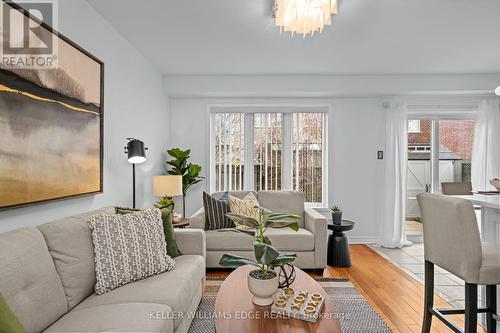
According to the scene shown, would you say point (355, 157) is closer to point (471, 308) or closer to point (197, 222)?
point (197, 222)

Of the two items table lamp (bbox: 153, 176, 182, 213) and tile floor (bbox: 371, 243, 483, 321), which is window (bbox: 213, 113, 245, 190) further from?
tile floor (bbox: 371, 243, 483, 321)

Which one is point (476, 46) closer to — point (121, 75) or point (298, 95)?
point (298, 95)

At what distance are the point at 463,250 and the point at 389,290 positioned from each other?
1.57 meters

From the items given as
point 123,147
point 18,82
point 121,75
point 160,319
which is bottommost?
point 160,319

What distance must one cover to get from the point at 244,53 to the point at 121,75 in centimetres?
141

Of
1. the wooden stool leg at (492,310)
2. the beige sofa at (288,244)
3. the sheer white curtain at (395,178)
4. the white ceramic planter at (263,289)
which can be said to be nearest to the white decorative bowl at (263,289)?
the white ceramic planter at (263,289)

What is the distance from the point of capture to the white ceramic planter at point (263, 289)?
1643mm

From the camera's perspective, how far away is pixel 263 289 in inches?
64.8

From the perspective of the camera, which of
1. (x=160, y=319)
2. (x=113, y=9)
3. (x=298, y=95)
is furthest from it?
(x=298, y=95)

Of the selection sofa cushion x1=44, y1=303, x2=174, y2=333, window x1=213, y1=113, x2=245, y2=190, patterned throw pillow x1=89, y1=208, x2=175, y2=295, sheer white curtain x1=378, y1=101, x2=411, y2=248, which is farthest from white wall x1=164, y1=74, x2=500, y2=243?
sofa cushion x1=44, y1=303, x2=174, y2=333

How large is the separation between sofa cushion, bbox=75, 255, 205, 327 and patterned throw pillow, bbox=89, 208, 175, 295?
0.18ft

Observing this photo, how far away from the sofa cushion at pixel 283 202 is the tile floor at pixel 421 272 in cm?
139

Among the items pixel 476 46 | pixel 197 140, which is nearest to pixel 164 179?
pixel 197 140

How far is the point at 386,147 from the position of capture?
15.5ft
